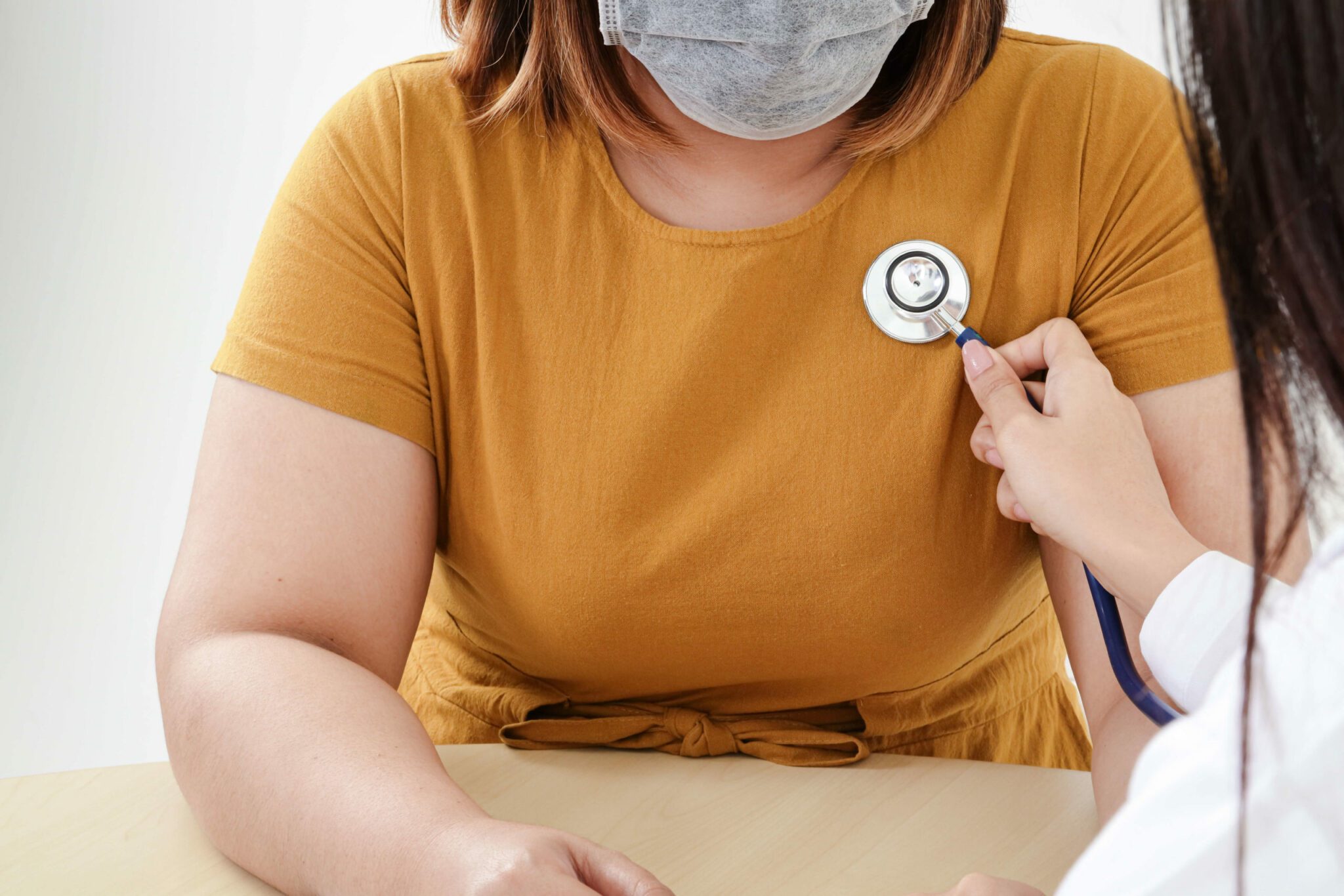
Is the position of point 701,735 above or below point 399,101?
below

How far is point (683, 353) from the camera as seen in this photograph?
921mm

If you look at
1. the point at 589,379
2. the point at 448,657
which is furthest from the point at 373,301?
the point at 448,657

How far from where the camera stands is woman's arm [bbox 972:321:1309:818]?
0.78 metres

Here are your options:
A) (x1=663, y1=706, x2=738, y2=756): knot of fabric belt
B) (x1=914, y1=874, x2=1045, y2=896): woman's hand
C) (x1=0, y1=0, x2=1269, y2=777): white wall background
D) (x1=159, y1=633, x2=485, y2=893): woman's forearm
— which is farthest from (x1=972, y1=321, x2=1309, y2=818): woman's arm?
(x1=0, y1=0, x2=1269, y2=777): white wall background

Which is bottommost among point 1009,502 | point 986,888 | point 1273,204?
point 986,888

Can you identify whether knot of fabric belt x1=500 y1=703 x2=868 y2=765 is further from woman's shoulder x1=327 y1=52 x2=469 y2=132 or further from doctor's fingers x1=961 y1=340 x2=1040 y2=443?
woman's shoulder x1=327 y1=52 x2=469 y2=132

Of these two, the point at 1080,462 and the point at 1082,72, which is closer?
the point at 1080,462

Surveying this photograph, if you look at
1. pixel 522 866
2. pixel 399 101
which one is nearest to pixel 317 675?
pixel 522 866

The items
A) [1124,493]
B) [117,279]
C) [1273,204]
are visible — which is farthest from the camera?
[117,279]

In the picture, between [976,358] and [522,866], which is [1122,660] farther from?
[522,866]

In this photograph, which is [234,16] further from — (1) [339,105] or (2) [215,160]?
(1) [339,105]

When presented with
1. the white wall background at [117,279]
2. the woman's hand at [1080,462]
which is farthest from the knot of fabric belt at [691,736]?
the white wall background at [117,279]

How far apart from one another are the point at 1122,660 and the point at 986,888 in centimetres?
21

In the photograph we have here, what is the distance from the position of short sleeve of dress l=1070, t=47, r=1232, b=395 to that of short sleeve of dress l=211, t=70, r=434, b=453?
54 cm
